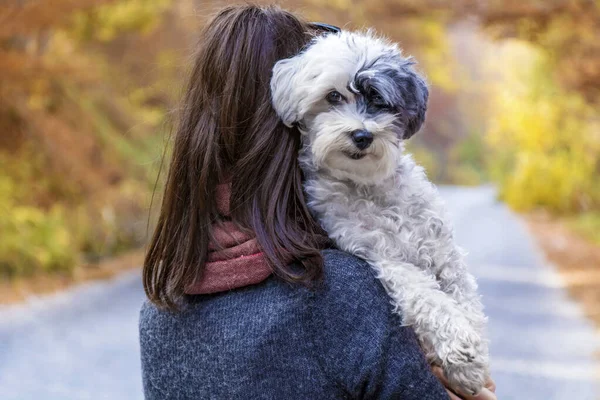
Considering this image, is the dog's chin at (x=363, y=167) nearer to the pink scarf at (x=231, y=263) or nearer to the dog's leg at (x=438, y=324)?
the dog's leg at (x=438, y=324)

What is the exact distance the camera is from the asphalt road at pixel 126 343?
7605 mm

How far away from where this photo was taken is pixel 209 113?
2059mm

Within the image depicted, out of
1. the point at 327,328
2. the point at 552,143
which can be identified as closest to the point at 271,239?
the point at 327,328

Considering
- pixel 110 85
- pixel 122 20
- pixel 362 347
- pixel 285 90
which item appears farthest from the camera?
pixel 122 20

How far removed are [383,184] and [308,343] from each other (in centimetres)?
64

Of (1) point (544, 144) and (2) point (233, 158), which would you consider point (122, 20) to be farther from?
(1) point (544, 144)

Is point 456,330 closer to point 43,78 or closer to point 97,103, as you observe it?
point 43,78

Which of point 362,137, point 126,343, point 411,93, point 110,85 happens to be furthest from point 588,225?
point 362,137

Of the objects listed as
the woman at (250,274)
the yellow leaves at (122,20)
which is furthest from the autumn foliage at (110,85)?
the woman at (250,274)

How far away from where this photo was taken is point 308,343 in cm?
182

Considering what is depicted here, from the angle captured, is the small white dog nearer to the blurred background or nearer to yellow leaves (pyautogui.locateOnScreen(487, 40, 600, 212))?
the blurred background

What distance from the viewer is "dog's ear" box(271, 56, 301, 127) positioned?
201 centimetres

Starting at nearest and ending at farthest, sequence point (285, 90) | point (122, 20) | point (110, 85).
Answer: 1. point (285, 90)
2. point (110, 85)
3. point (122, 20)

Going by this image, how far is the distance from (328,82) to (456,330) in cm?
70
